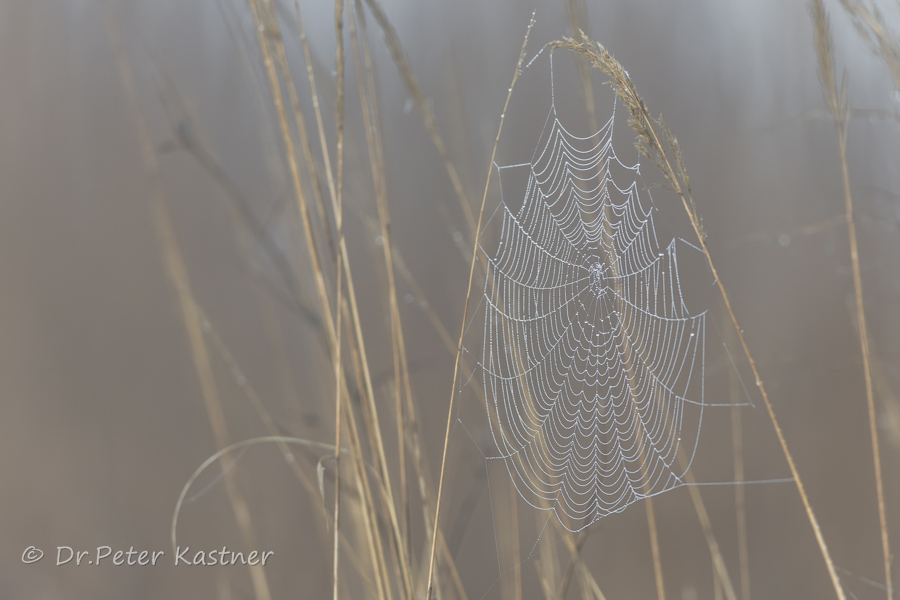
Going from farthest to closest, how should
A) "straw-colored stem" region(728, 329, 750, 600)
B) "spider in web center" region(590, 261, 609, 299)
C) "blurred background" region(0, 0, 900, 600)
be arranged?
"blurred background" region(0, 0, 900, 600) → "spider in web center" region(590, 261, 609, 299) → "straw-colored stem" region(728, 329, 750, 600)

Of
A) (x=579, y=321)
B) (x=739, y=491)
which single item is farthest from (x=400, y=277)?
(x=739, y=491)

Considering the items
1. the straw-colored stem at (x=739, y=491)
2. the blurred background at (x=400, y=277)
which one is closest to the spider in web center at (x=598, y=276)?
the straw-colored stem at (x=739, y=491)

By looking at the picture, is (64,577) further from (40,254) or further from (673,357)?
(673,357)

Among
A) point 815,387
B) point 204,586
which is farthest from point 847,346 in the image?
point 204,586

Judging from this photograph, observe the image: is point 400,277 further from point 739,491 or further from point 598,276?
point 739,491

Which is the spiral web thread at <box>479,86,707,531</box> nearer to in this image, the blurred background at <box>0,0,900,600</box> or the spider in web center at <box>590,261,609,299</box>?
the spider in web center at <box>590,261,609,299</box>

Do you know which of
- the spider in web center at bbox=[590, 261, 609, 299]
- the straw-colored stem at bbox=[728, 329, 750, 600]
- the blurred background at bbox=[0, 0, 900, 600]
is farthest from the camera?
the blurred background at bbox=[0, 0, 900, 600]

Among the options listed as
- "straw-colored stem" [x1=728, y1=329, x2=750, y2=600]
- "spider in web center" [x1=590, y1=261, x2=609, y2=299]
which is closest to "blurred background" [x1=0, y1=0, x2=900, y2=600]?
"straw-colored stem" [x1=728, y1=329, x2=750, y2=600]

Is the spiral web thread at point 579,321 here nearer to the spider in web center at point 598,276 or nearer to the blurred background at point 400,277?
the spider in web center at point 598,276
